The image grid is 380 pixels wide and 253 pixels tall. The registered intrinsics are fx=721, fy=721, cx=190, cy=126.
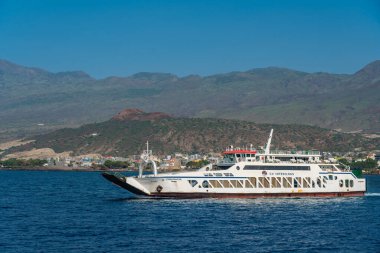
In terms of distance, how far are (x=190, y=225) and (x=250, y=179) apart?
24157mm

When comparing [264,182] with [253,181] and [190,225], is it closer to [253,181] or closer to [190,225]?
[253,181]

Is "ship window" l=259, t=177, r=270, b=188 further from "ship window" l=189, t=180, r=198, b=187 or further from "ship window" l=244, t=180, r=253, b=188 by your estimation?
"ship window" l=189, t=180, r=198, b=187

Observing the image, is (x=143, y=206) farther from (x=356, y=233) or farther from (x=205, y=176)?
(x=356, y=233)

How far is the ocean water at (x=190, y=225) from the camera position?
58.7m

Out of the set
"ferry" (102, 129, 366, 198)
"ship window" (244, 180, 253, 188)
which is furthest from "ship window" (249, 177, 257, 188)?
"ship window" (244, 180, 253, 188)

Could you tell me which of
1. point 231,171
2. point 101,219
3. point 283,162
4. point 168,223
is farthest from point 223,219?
point 283,162

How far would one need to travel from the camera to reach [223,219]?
7319cm

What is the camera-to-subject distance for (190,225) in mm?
69062

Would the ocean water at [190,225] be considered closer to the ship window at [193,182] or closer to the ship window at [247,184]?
the ship window at [247,184]

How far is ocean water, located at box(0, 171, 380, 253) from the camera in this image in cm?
5872

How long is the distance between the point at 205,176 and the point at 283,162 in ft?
38.7

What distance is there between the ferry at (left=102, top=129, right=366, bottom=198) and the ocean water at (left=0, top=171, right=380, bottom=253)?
1.88 metres

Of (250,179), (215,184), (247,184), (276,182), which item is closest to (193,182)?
(215,184)

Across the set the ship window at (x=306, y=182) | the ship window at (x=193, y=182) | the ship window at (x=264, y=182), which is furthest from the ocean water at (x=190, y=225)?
the ship window at (x=264, y=182)
